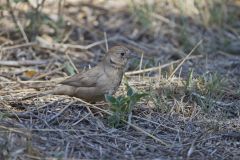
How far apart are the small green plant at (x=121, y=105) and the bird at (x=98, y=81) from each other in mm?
497

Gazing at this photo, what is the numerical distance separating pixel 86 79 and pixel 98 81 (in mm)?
119

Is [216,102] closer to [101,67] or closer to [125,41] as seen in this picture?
[101,67]

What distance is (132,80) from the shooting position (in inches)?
254

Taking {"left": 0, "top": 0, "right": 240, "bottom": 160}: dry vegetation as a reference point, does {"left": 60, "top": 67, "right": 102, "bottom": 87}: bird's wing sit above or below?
above

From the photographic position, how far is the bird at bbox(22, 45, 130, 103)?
18.2 feet

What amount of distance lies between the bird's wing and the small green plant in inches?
22.4

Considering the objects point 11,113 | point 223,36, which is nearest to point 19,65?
point 11,113

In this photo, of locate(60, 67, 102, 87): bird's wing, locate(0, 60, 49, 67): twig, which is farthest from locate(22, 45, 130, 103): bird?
locate(0, 60, 49, 67): twig

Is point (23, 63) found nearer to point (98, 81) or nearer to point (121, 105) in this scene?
point (98, 81)

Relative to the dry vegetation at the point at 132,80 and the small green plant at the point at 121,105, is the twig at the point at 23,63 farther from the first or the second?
the small green plant at the point at 121,105

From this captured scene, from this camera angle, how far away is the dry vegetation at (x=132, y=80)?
15.3 ft

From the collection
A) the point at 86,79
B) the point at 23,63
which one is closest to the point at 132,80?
the point at 86,79

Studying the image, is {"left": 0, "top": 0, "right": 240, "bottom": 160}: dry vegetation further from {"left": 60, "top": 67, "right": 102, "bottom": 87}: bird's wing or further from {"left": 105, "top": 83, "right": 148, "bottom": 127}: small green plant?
{"left": 60, "top": 67, "right": 102, "bottom": 87}: bird's wing

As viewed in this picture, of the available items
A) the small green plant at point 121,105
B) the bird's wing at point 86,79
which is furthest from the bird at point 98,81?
the small green plant at point 121,105
